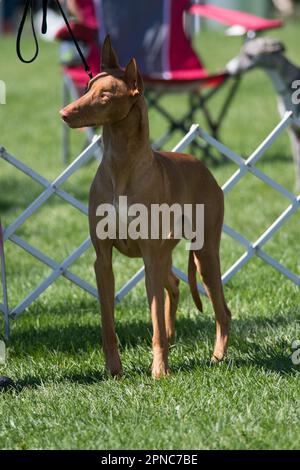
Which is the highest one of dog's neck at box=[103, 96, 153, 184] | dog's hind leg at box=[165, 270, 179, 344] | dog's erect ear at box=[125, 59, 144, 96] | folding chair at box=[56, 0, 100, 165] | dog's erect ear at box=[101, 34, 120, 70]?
folding chair at box=[56, 0, 100, 165]

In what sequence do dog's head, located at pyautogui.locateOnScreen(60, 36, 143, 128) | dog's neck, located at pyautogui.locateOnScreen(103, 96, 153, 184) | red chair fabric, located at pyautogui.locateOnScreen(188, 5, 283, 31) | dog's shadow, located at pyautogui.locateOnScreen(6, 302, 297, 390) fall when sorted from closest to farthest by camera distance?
dog's head, located at pyautogui.locateOnScreen(60, 36, 143, 128) < dog's neck, located at pyautogui.locateOnScreen(103, 96, 153, 184) < dog's shadow, located at pyautogui.locateOnScreen(6, 302, 297, 390) < red chair fabric, located at pyautogui.locateOnScreen(188, 5, 283, 31)

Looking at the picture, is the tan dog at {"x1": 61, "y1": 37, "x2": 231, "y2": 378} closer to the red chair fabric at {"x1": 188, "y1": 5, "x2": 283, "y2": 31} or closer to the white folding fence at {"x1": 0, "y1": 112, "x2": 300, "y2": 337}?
the white folding fence at {"x1": 0, "y1": 112, "x2": 300, "y2": 337}

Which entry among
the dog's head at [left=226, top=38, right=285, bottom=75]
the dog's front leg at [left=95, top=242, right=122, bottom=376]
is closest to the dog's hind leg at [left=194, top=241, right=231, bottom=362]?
the dog's front leg at [left=95, top=242, right=122, bottom=376]

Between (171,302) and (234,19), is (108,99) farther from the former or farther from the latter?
(234,19)

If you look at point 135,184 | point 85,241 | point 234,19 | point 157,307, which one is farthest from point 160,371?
point 234,19

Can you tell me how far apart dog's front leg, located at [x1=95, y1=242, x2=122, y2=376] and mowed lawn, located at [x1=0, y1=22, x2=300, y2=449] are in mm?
74

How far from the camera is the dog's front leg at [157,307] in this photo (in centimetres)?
364

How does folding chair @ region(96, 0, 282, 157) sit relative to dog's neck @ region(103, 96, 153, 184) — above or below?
above

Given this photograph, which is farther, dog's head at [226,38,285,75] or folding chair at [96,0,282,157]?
folding chair at [96,0,282,157]

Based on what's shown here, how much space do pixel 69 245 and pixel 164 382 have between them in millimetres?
2869

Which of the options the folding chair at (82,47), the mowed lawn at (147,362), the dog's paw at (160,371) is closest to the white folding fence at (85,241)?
the mowed lawn at (147,362)

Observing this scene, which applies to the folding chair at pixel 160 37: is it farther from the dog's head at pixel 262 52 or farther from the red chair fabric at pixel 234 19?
the dog's head at pixel 262 52

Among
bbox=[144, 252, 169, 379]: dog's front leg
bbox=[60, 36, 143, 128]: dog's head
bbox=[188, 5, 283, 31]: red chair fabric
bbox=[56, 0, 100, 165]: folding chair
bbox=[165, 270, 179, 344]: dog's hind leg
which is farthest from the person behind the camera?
bbox=[188, 5, 283, 31]: red chair fabric

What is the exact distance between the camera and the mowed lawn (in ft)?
10.5
